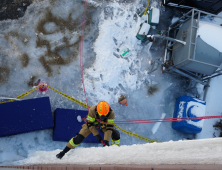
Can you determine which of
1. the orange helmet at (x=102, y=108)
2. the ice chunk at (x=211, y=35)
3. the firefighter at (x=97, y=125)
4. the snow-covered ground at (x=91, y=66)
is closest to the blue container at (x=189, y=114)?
the snow-covered ground at (x=91, y=66)

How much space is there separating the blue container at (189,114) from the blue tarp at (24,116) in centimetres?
523

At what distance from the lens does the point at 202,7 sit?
8391 mm

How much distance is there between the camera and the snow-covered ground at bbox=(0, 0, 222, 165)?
6.94 meters

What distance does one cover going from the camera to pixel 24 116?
5.98 metres

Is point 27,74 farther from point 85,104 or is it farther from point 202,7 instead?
point 202,7

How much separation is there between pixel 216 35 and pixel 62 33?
20.3ft

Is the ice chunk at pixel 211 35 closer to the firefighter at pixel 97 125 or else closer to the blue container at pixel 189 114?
the blue container at pixel 189 114

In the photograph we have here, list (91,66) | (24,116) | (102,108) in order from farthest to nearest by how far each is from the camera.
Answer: (91,66)
(24,116)
(102,108)

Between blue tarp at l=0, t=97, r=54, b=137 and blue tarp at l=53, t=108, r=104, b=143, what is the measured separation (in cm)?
27

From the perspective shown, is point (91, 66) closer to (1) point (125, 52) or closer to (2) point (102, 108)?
(1) point (125, 52)

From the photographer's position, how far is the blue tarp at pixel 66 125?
625 centimetres

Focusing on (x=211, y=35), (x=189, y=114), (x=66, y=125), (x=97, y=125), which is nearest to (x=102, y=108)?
(x=97, y=125)

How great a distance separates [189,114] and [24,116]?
635cm

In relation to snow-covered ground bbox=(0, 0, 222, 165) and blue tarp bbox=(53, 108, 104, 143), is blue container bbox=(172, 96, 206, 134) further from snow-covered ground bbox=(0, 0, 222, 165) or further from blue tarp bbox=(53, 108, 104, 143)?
blue tarp bbox=(53, 108, 104, 143)
